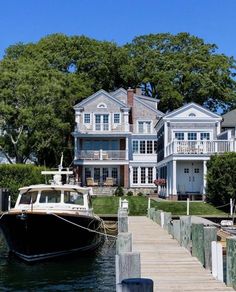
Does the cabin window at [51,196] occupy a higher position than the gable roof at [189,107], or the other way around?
the gable roof at [189,107]

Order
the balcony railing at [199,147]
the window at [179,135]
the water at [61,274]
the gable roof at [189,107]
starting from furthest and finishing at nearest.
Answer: the window at [179,135] → the gable roof at [189,107] → the balcony railing at [199,147] → the water at [61,274]

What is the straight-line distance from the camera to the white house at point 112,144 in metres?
55.4

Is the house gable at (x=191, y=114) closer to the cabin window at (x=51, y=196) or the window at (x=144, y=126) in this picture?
the window at (x=144, y=126)

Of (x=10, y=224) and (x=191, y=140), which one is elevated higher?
(x=191, y=140)

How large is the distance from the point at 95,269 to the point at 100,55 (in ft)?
158

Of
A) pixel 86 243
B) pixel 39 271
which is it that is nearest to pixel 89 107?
pixel 86 243

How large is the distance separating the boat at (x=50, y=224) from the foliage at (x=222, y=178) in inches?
568

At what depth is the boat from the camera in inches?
814

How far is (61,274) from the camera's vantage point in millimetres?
18531

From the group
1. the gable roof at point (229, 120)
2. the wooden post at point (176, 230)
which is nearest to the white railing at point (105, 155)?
the gable roof at point (229, 120)

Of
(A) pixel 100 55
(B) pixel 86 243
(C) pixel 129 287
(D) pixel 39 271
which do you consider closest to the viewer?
(C) pixel 129 287

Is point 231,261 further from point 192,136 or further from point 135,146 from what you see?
point 135,146

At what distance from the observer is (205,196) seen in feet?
132

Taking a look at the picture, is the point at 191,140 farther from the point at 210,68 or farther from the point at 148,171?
the point at 210,68
